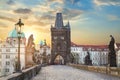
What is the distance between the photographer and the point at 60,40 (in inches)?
6521

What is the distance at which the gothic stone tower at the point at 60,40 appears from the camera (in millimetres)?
163125

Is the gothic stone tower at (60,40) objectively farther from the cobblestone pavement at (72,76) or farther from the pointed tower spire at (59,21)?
the cobblestone pavement at (72,76)

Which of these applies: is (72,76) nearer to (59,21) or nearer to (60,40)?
(60,40)

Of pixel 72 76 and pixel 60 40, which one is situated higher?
pixel 60 40

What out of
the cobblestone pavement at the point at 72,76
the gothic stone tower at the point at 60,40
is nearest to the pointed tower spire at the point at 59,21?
the gothic stone tower at the point at 60,40

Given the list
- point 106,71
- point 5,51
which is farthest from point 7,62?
point 106,71

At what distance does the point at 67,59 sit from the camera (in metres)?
159

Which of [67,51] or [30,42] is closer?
[30,42]

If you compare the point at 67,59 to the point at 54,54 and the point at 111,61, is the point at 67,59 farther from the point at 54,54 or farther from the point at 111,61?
the point at 111,61

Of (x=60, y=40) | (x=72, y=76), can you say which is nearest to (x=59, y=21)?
(x=60, y=40)

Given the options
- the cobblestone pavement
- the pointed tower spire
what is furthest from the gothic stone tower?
the cobblestone pavement

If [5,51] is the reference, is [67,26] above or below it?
above

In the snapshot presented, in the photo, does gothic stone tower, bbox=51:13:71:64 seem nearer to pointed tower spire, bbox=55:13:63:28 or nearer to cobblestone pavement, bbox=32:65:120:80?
pointed tower spire, bbox=55:13:63:28

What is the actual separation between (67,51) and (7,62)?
54635 millimetres
